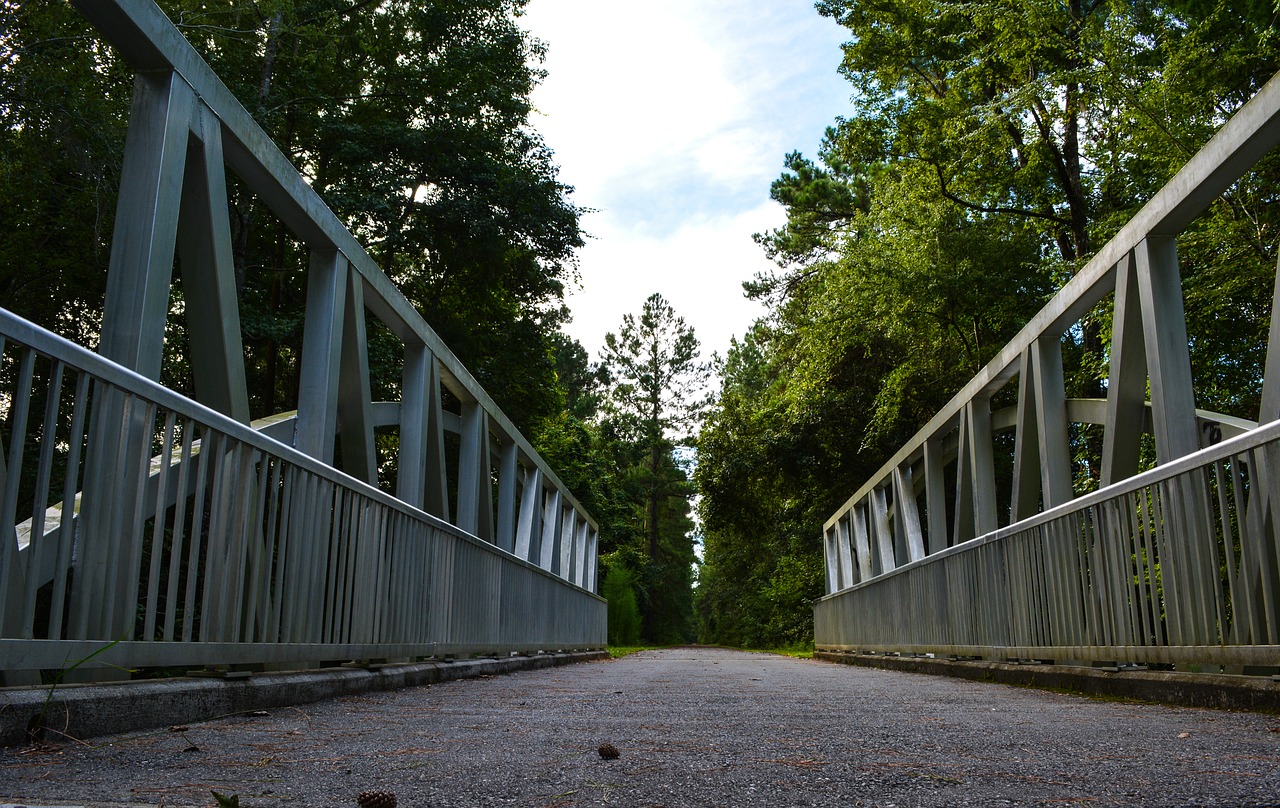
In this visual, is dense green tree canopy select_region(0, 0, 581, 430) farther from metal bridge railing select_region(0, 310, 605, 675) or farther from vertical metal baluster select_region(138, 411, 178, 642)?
vertical metal baluster select_region(138, 411, 178, 642)

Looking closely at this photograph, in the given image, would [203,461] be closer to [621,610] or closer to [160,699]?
[160,699]

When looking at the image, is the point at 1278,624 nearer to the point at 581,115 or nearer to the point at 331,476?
the point at 331,476

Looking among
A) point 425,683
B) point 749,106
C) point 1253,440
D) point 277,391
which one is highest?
point 749,106

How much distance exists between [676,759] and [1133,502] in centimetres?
318

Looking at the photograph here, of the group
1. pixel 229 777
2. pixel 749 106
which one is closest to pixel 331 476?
pixel 229 777

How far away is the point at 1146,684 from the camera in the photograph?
4.70 metres

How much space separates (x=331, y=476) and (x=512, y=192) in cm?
1768

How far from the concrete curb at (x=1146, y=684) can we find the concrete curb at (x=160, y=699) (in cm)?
371

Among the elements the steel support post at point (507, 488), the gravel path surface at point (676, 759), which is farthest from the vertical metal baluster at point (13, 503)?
the steel support post at point (507, 488)

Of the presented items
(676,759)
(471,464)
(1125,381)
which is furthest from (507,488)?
(676,759)

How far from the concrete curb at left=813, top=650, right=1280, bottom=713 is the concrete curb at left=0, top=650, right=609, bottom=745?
3.71 m

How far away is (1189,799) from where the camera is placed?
1.95 metres

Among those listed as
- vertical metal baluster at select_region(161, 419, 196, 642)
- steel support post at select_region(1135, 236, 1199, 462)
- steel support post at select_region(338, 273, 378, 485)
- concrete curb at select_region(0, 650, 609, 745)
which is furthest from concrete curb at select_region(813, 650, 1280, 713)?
steel support post at select_region(338, 273, 378, 485)

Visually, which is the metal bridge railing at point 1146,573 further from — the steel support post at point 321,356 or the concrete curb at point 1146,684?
the steel support post at point 321,356
